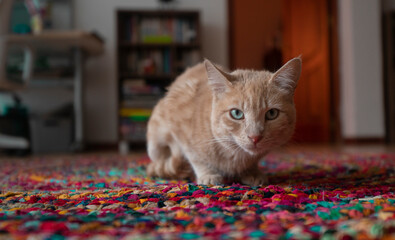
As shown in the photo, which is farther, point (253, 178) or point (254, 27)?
point (254, 27)

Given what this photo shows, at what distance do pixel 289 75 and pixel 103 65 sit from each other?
3093 mm

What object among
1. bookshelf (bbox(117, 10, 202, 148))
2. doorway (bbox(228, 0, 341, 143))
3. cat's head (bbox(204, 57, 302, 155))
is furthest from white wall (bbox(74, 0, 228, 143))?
cat's head (bbox(204, 57, 302, 155))

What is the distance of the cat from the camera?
0.92m

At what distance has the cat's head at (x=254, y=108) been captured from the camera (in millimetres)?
905

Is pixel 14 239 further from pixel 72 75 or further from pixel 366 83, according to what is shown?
pixel 366 83

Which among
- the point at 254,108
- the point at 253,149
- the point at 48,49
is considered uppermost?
the point at 48,49

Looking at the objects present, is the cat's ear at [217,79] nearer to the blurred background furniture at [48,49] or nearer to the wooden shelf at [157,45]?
the blurred background furniture at [48,49]

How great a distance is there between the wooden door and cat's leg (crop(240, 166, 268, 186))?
3422mm

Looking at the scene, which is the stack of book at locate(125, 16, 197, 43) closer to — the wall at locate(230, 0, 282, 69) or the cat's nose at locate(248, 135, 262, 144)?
the wall at locate(230, 0, 282, 69)

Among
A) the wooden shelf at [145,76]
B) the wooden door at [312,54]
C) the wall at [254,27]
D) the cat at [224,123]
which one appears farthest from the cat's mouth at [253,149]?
the wall at [254,27]

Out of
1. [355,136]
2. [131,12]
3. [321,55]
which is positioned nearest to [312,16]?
[321,55]

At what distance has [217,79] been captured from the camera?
1.00m

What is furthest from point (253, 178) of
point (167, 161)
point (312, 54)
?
point (312, 54)

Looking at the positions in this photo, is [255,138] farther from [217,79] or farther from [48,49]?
[48,49]
